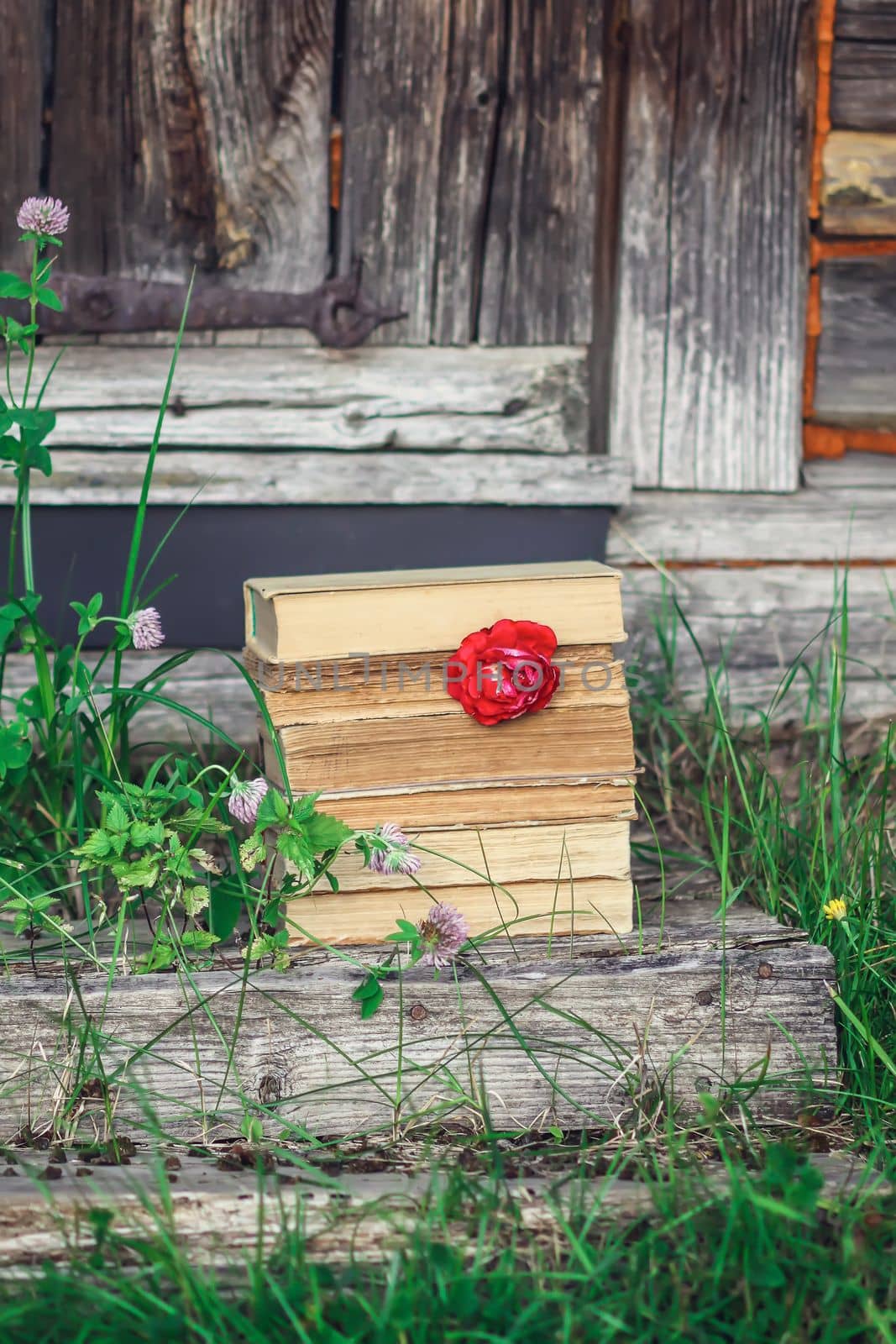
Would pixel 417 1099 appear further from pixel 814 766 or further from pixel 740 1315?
pixel 814 766

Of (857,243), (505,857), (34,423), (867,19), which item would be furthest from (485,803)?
(867,19)

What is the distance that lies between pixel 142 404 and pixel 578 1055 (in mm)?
1651

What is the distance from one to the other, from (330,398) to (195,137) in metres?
0.62

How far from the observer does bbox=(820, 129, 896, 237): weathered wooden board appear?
2.60m

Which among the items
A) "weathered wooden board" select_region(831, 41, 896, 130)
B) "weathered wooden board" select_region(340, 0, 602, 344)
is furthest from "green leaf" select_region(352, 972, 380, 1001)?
"weathered wooden board" select_region(831, 41, 896, 130)

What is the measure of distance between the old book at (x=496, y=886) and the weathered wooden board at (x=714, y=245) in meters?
1.21

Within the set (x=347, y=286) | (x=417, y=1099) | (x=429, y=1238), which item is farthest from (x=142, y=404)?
(x=429, y=1238)

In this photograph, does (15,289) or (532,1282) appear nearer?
(532,1282)

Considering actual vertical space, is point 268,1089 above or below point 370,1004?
below

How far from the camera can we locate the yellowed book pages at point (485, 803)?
5.53 feet

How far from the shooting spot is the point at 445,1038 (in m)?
1.66

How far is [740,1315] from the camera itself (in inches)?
48.9

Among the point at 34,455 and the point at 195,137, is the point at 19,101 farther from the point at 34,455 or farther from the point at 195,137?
the point at 34,455

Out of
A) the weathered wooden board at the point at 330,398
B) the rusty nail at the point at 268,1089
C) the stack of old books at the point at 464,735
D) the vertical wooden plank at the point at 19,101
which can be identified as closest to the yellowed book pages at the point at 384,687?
the stack of old books at the point at 464,735
